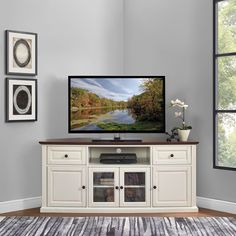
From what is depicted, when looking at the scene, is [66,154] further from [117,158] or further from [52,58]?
[52,58]

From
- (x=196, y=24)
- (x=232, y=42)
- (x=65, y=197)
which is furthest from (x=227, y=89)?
(x=65, y=197)

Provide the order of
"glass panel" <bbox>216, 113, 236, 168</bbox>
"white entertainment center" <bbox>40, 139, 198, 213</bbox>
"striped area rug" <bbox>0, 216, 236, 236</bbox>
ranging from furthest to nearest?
"white entertainment center" <bbox>40, 139, 198, 213</bbox> < "glass panel" <bbox>216, 113, 236, 168</bbox> < "striped area rug" <bbox>0, 216, 236, 236</bbox>

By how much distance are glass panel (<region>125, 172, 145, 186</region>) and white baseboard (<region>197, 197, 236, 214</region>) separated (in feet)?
2.56

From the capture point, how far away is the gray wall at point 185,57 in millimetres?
5531

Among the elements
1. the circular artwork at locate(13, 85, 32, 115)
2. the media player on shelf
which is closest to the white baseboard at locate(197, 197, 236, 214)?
the media player on shelf

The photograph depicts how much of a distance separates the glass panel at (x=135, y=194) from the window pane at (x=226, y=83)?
1.26 meters

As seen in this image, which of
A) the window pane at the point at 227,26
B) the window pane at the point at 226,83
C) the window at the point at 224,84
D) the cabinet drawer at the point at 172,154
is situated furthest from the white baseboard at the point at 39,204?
the window pane at the point at 227,26

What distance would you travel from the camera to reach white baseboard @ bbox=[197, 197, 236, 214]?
17.4 feet

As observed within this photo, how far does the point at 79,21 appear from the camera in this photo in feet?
19.8

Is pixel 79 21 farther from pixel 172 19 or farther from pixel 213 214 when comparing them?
pixel 213 214

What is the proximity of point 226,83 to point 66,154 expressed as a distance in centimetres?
189

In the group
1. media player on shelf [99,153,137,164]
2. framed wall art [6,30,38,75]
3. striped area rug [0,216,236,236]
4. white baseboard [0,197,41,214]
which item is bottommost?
striped area rug [0,216,236,236]

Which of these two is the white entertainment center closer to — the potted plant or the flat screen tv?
the potted plant

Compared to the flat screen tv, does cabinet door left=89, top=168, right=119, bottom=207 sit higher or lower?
lower
